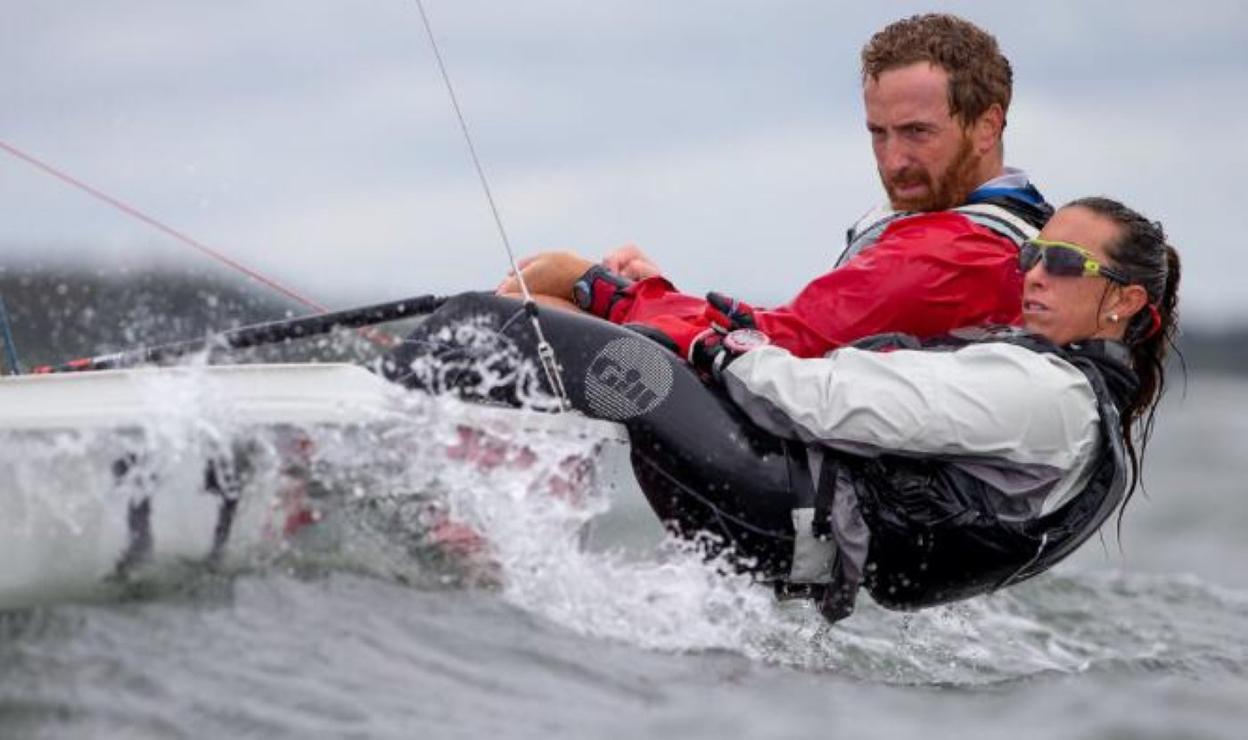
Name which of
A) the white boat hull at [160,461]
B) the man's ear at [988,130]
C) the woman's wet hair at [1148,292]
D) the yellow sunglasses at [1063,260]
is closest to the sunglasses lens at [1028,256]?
the yellow sunglasses at [1063,260]

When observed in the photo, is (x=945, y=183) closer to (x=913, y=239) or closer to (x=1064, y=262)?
(x=913, y=239)

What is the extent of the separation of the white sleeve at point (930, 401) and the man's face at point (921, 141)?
0.71 metres

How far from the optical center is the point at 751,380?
529 cm

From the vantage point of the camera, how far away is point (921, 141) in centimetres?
575

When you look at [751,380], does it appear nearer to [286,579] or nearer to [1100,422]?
[1100,422]

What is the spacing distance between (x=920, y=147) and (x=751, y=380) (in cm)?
100

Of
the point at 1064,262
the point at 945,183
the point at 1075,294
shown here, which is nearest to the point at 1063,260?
the point at 1064,262

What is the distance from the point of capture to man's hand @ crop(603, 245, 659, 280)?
6.21m

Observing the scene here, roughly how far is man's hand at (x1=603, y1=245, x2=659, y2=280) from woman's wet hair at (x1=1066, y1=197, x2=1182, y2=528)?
140cm

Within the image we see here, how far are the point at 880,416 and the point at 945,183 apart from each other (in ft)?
3.22

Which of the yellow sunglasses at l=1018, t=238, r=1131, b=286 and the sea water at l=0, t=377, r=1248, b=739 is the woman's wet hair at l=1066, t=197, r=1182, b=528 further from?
the sea water at l=0, t=377, r=1248, b=739

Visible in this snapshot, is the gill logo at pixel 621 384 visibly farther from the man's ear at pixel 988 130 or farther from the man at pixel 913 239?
the man's ear at pixel 988 130

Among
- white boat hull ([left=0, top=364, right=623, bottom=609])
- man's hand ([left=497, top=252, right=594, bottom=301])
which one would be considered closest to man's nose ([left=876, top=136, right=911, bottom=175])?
man's hand ([left=497, top=252, right=594, bottom=301])

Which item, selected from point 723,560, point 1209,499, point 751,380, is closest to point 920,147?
point 751,380
